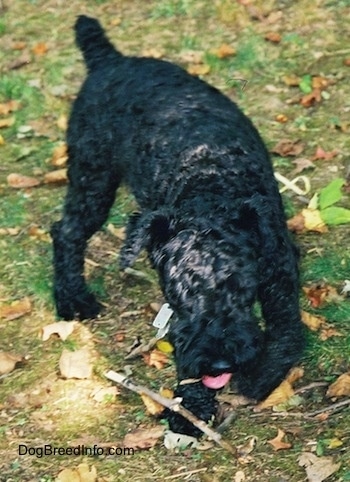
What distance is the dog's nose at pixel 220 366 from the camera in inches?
130

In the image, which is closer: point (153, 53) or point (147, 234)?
point (147, 234)

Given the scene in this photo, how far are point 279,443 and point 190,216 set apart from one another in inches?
45.0

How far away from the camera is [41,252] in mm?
5398

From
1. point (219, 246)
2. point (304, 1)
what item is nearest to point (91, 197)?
point (219, 246)

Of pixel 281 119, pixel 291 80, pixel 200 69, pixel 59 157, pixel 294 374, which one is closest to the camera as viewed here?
pixel 294 374

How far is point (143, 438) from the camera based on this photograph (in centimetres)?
393

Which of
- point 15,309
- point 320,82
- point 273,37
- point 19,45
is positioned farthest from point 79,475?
point 19,45

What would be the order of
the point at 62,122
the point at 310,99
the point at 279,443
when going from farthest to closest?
the point at 62,122
the point at 310,99
the point at 279,443

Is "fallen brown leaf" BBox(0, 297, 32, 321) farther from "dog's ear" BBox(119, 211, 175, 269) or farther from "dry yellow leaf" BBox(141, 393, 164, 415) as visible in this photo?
"dog's ear" BBox(119, 211, 175, 269)

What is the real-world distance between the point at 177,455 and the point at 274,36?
4737 millimetres

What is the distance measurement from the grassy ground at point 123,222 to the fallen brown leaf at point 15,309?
0.03m

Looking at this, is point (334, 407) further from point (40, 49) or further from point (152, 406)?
point (40, 49)

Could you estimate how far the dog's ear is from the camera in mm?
3670

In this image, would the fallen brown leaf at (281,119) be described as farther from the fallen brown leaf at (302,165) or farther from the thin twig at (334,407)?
the thin twig at (334,407)
